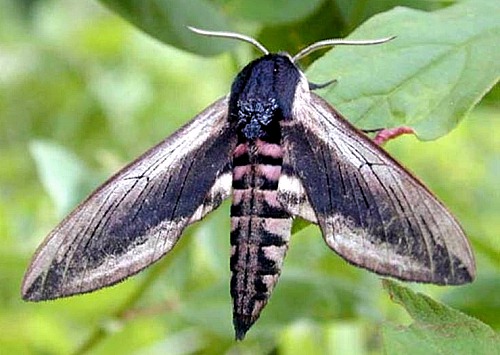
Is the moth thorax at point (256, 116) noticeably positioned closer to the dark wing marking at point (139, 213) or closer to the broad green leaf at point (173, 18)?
the dark wing marking at point (139, 213)

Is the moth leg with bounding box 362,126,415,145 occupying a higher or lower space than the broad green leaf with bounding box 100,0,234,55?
lower

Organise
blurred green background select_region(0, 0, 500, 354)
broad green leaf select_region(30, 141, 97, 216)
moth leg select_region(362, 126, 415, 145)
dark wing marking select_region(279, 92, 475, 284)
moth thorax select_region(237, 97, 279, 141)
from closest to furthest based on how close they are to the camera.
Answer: dark wing marking select_region(279, 92, 475, 284), moth leg select_region(362, 126, 415, 145), moth thorax select_region(237, 97, 279, 141), blurred green background select_region(0, 0, 500, 354), broad green leaf select_region(30, 141, 97, 216)

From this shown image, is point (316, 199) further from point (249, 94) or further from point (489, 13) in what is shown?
point (489, 13)

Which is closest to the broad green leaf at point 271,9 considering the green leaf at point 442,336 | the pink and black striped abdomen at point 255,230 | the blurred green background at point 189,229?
the blurred green background at point 189,229

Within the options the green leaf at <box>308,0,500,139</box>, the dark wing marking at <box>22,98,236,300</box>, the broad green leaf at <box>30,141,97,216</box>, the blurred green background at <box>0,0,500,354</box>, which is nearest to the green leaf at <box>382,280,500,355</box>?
the blurred green background at <box>0,0,500,354</box>

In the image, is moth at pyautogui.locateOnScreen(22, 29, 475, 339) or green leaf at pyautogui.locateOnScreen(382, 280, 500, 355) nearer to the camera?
green leaf at pyautogui.locateOnScreen(382, 280, 500, 355)

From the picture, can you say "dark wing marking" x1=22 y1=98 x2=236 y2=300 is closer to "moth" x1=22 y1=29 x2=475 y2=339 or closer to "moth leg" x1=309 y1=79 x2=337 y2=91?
"moth" x1=22 y1=29 x2=475 y2=339

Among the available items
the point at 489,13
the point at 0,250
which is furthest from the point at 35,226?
the point at 489,13
